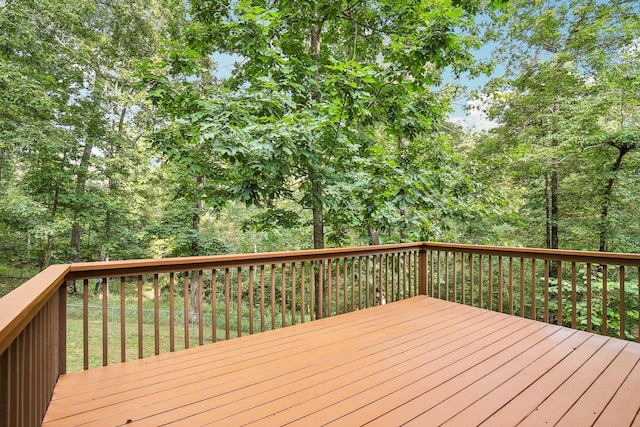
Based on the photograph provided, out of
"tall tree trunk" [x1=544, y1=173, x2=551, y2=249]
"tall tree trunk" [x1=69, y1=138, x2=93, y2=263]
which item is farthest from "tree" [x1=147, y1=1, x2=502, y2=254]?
"tall tree trunk" [x1=69, y1=138, x2=93, y2=263]

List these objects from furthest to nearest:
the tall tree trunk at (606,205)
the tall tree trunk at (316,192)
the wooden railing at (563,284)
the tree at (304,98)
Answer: the tall tree trunk at (606,205), the tall tree trunk at (316,192), the tree at (304,98), the wooden railing at (563,284)

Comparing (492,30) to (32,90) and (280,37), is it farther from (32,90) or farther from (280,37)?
(32,90)

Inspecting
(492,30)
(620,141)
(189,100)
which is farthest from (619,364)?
(492,30)

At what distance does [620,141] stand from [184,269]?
8.94 metres

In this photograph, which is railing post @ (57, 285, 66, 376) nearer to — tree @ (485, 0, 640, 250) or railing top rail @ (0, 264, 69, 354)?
railing top rail @ (0, 264, 69, 354)

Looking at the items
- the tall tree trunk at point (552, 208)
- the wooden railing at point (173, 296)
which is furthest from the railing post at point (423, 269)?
the tall tree trunk at point (552, 208)

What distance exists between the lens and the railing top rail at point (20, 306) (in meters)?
0.88

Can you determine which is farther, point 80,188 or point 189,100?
point 80,188

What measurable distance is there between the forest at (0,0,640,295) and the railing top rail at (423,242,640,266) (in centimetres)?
82

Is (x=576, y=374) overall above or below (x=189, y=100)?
below

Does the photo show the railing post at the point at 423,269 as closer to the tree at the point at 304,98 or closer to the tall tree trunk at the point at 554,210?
the tree at the point at 304,98

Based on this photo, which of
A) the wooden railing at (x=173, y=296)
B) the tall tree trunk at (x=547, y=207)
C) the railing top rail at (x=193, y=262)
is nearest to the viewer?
the wooden railing at (x=173, y=296)

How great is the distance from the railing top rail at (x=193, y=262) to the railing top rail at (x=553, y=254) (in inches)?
42.0

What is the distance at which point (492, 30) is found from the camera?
7.74 m
